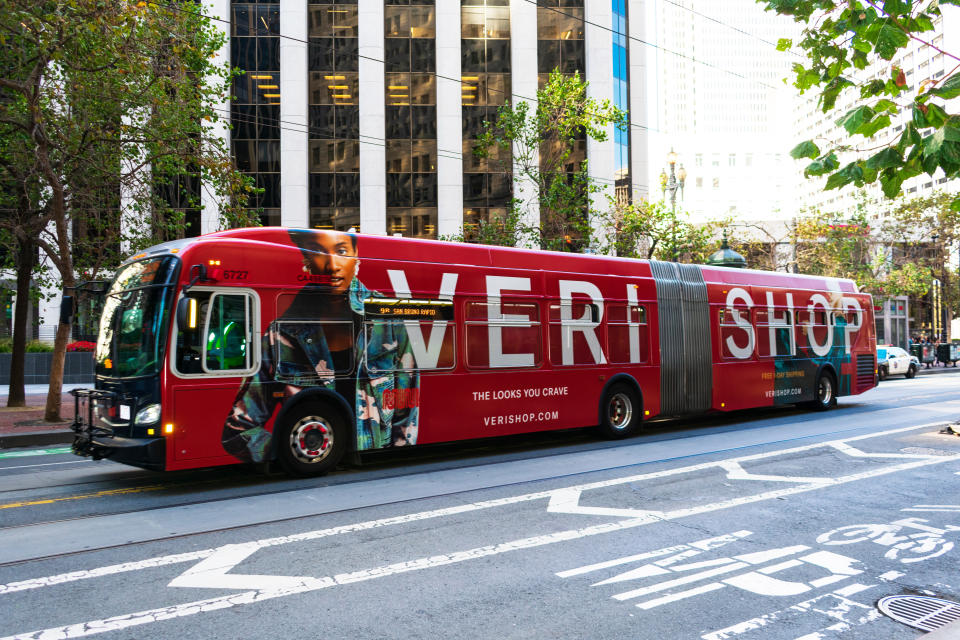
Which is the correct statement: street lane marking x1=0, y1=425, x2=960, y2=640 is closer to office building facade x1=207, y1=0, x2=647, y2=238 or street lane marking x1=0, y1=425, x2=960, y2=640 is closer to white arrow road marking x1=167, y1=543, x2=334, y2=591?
white arrow road marking x1=167, y1=543, x2=334, y2=591

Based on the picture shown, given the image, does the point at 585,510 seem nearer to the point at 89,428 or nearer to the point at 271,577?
the point at 271,577

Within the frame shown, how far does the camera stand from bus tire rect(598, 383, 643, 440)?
1257cm

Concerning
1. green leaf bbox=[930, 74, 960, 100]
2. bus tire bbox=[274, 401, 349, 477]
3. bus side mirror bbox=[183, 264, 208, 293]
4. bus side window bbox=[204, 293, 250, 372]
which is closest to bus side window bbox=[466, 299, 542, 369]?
bus tire bbox=[274, 401, 349, 477]

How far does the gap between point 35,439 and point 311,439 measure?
26.3ft

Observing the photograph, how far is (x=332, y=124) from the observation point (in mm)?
34500

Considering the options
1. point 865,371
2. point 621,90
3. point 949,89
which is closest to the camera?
point 949,89

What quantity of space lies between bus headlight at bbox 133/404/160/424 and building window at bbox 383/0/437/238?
27.5 meters

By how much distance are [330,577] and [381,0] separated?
34.9 metres

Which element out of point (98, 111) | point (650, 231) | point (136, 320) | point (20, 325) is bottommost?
point (136, 320)

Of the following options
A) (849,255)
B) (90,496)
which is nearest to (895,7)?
(90,496)

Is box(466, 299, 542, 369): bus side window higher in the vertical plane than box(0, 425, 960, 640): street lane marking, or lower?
higher

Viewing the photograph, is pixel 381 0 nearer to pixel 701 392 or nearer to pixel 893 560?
pixel 701 392

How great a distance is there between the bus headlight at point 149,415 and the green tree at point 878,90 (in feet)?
23.0

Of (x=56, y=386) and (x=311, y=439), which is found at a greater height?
(x=56, y=386)
